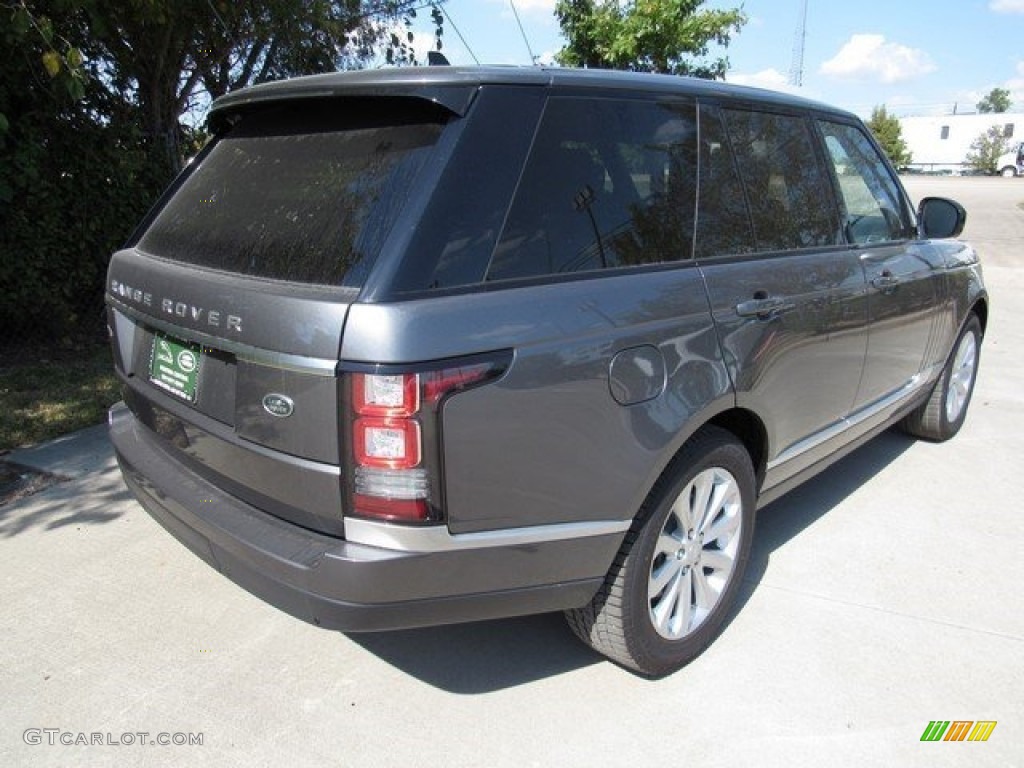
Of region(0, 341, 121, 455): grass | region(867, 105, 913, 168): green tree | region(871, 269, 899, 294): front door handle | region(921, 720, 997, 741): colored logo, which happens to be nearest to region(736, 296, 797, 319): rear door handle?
region(871, 269, 899, 294): front door handle

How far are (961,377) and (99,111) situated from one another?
6.77 metres

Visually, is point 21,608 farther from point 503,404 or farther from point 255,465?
point 503,404

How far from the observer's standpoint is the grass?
4.65m

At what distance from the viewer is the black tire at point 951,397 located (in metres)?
4.63

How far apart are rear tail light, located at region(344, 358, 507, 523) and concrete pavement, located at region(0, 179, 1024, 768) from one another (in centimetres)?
86

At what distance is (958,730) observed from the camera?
2.38 meters

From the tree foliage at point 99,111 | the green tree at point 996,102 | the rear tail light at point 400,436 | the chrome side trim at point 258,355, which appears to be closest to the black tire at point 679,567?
the rear tail light at point 400,436

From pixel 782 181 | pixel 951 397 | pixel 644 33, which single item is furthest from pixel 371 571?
pixel 644 33

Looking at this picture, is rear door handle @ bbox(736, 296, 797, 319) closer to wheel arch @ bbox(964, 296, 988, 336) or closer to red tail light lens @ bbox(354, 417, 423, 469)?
red tail light lens @ bbox(354, 417, 423, 469)

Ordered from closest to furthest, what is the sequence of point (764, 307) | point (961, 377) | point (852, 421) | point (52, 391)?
point (764, 307) → point (852, 421) → point (961, 377) → point (52, 391)

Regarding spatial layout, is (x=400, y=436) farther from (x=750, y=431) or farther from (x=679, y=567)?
(x=750, y=431)

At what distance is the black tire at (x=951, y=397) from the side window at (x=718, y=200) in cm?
250

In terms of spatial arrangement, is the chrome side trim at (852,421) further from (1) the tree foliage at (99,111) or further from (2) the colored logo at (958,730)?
(1) the tree foliage at (99,111)

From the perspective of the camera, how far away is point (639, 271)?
2291 millimetres
